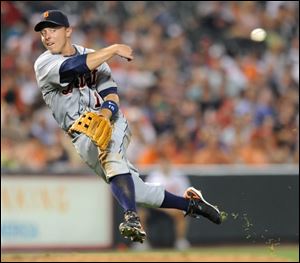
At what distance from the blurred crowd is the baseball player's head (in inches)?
182

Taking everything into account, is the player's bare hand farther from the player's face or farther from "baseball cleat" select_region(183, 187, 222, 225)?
"baseball cleat" select_region(183, 187, 222, 225)

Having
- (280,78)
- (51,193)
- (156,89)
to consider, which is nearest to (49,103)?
(51,193)

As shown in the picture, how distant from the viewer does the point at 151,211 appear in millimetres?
12797

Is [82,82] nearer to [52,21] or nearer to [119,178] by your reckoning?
[52,21]

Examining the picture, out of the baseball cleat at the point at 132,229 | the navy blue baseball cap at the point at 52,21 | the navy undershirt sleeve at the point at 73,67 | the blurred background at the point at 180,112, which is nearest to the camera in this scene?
the baseball cleat at the point at 132,229

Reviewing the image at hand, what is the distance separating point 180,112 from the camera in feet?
45.9

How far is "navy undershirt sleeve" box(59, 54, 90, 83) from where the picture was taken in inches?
259

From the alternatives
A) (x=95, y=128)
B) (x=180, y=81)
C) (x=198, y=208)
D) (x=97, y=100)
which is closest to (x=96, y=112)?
(x=97, y=100)

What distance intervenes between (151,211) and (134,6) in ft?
11.4

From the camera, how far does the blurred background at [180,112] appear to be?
1228 centimetres

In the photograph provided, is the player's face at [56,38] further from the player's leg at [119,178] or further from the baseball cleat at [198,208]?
the baseball cleat at [198,208]

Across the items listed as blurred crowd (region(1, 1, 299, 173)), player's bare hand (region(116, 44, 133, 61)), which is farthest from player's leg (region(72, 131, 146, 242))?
blurred crowd (region(1, 1, 299, 173))

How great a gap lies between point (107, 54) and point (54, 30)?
0.54m

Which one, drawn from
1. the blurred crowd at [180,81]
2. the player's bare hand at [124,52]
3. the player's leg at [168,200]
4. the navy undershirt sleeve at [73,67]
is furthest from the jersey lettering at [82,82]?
the blurred crowd at [180,81]
